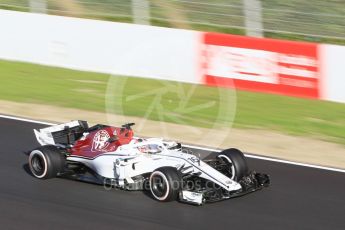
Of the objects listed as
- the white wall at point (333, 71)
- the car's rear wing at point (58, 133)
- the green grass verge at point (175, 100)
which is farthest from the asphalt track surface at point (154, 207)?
the white wall at point (333, 71)

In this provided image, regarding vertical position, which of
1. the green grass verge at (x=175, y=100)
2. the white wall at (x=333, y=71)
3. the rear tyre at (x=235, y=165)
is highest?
the white wall at (x=333, y=71)

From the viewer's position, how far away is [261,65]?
15352mm

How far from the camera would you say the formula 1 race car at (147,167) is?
9016 mm

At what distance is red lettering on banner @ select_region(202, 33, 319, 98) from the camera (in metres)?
14.9

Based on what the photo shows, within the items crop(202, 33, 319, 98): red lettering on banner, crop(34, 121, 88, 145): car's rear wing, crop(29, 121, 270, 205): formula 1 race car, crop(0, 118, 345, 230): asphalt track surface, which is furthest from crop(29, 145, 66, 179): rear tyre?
crop(202, 33, 319, 98): red lettering on banner

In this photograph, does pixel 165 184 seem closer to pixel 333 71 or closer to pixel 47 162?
pixel 47 162

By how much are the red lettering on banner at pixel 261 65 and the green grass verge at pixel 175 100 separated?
0.72 ft

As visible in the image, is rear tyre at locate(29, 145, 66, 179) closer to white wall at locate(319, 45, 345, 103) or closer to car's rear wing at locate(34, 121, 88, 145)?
car's rear wing at locate(34, 121, 88, 145)

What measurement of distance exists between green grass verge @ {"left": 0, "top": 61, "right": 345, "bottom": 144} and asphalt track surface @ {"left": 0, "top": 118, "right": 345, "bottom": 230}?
3.33 metres

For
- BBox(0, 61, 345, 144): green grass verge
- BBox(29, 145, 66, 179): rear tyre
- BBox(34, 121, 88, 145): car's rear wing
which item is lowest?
BBox(29, 145, 66, 179): rear tyre

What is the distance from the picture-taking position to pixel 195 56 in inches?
632

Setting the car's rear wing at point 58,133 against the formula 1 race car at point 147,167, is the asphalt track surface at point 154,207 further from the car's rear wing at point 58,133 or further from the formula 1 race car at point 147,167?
the car's rear wing at point 58,133

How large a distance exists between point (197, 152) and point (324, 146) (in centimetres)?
221

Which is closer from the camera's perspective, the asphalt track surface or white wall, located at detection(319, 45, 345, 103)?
the asphalt track surface
